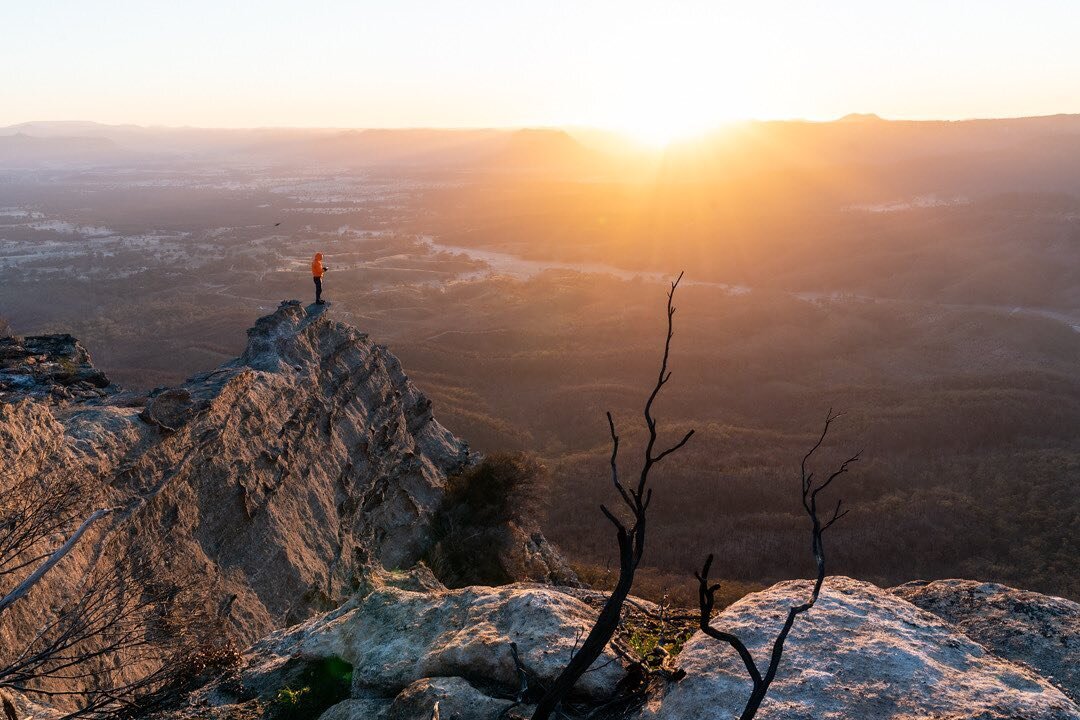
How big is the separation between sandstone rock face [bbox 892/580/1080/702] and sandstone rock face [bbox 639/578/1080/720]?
863mm

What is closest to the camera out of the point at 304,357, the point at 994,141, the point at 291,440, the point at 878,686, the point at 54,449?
the point at 878,686

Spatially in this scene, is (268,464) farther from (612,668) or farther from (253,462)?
(612,668)

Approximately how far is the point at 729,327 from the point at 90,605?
55.2 m

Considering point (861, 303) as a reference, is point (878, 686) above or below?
above

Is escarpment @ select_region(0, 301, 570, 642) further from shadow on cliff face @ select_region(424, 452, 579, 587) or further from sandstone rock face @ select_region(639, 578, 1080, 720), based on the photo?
sandstone rock face @ select_region(639, 578, 1080, 720)

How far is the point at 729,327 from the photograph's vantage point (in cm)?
5822

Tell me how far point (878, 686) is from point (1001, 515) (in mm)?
26478

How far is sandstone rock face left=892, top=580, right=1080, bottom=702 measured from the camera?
21.7 ft

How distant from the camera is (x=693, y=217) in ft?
330

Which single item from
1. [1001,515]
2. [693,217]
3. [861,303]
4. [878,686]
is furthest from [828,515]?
[693,217]

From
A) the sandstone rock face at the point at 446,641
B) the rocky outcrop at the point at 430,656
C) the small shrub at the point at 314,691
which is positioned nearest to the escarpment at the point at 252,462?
the rocky outcrop at the point at 430,656

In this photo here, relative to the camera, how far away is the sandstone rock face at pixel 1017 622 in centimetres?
662

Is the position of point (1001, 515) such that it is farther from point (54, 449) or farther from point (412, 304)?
point (412, 304)

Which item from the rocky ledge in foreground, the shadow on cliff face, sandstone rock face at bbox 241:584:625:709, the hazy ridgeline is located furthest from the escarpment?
the hazy ridgeline
